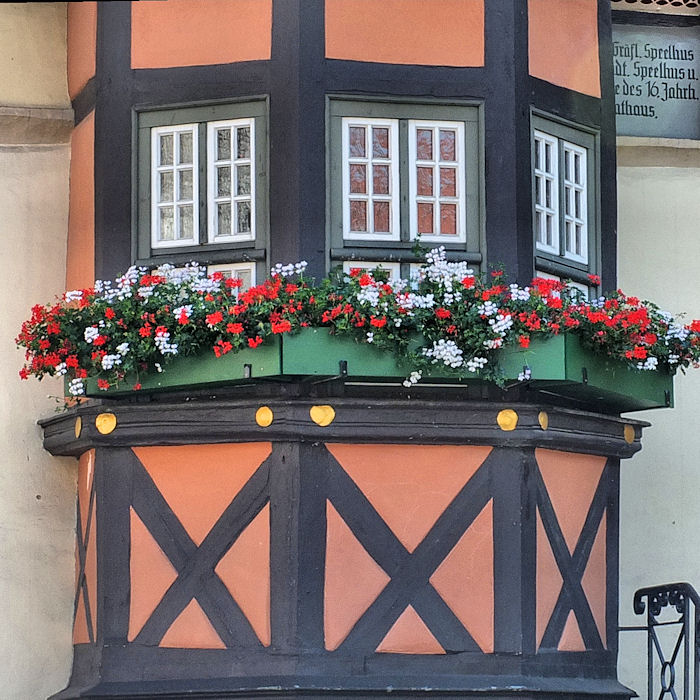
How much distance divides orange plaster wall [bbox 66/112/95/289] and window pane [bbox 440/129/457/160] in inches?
84.6

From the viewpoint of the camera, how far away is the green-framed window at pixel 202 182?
10.1m

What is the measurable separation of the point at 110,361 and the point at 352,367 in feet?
4.32

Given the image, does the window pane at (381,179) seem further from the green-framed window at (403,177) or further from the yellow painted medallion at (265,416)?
the yellow painted medallion at (265,416)

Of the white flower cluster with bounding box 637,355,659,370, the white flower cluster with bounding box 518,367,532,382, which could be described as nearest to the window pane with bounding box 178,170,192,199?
the white flower cluster with bounding box 518,367,532,382

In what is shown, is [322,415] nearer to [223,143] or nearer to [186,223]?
[186,223]

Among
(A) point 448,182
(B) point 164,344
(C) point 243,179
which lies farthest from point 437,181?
(B) point 164,344

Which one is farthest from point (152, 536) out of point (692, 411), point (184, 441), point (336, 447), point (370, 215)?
point (692, 411)

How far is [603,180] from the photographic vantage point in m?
10.9

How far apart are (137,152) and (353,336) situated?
193 centimetres

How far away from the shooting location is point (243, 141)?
10.2 m

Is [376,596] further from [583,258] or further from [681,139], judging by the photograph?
[681,139]

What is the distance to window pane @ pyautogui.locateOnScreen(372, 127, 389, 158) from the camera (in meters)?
10.1

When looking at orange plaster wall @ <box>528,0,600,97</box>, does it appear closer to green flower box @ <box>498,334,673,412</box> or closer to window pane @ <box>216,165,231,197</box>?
green flower box @ <box>498,334,673,412</box>

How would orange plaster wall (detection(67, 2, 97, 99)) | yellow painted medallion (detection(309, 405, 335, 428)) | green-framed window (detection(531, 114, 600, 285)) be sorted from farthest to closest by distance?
orange plaster wall (detection(67, 2, 97, 99)) → green-framed window (detection(531, 114, 600, 285)) → yellow painted medallion (detection(309, 405, 335, 428))
